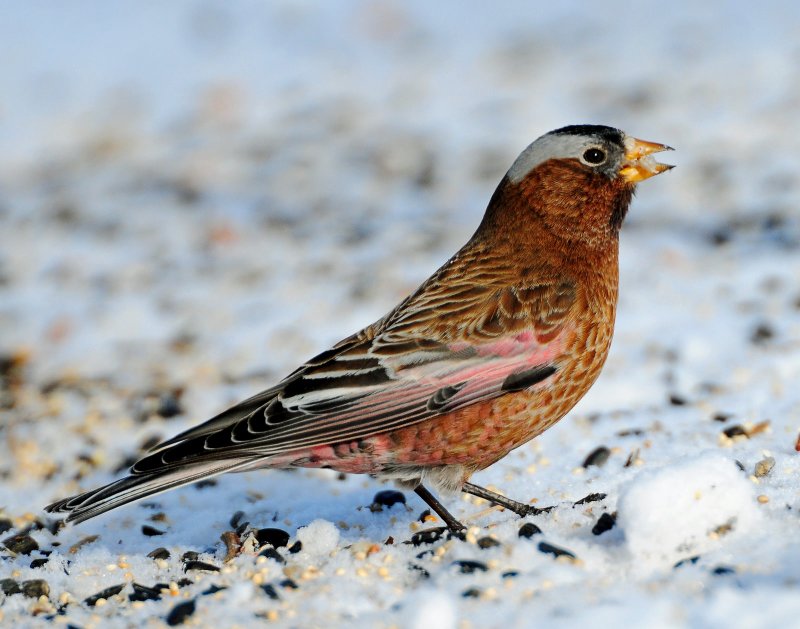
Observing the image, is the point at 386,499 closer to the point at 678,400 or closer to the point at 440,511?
the point at 440,511

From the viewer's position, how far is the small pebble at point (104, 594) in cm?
400

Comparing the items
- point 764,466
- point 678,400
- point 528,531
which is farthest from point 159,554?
point 678,400

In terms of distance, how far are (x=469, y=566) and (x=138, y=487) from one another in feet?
4.14

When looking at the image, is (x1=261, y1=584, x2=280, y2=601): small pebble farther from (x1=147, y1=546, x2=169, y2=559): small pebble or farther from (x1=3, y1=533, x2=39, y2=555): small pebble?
(x1=3, y1=533, x2=39, y2=555): small pebble

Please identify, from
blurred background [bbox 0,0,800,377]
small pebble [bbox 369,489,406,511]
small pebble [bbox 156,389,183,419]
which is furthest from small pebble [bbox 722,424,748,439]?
small pebble [bbox 156,389,183,419]

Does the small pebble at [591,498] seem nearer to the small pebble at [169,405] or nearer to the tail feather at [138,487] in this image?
the tail feather at [138,487]

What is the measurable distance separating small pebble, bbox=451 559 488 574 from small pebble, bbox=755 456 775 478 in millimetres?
1311

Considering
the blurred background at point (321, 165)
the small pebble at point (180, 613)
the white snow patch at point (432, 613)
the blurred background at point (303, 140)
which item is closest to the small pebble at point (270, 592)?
the small pebble at point (180, 613)

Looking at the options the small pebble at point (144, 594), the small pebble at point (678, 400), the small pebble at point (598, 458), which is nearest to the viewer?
the small pebble at point (144, 594)

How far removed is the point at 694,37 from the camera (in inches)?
480

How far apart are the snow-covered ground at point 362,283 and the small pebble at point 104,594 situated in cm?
2

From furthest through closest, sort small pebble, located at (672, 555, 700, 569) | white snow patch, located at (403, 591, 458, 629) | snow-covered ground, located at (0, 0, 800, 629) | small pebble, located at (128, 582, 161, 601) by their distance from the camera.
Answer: small pebble, located at (128, 582, 161, 601)
snow-covered ground, located at (0, 0, 800, 629)
small pebble, located at (672, 555, 700, 569)
white snow patch, located at (403, 591, 458, 629)

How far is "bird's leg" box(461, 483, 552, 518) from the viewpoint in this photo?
4371 mm

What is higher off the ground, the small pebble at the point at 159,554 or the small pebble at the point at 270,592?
the small pebble at the point at 159,554
